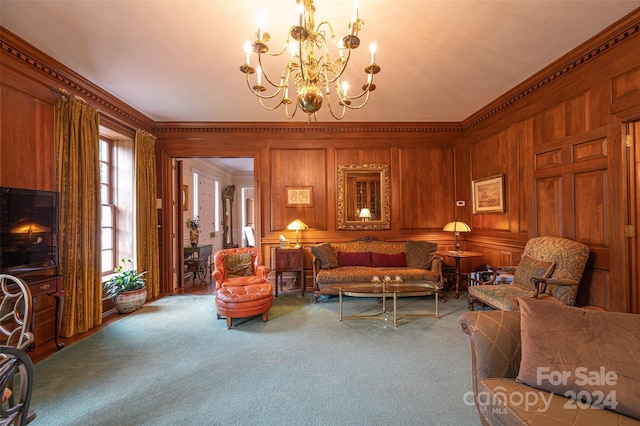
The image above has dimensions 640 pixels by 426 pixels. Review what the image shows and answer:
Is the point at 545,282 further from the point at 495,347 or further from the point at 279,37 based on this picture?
the point at 279,37

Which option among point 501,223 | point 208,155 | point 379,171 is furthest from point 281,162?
point 501,223

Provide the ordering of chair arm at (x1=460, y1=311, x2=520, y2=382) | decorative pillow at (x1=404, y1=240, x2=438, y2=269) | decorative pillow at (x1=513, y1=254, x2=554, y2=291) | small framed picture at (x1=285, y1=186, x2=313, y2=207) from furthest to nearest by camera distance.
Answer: small framed picture at (x1=285, y1=186, x2=313, y2=207) → decorative pillow at (x1=404, y1=240, x2=438, y2=269) → decorative pillow at (x1=513, y1=254, x2=554, y2=291) → chair arm at (x1=460, y1=311, x2=520, y2=382)

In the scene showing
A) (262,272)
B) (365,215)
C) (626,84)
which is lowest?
(262,272)

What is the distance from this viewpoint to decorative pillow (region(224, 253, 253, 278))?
412 cm

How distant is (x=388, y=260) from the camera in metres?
4.69

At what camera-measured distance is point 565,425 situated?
1.13 meters

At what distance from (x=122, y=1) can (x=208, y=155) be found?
299 centimetres

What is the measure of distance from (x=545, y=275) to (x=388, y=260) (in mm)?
2143

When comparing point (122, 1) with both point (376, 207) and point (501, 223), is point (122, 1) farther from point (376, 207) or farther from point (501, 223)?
point (501, 223)

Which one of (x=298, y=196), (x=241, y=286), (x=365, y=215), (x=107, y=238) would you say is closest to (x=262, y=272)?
(x=241, y=286)

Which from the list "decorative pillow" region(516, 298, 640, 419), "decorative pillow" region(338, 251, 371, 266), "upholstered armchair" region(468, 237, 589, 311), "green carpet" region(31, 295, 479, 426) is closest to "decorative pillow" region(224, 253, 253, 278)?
"green carpet" region(31, 295, 479, 426)

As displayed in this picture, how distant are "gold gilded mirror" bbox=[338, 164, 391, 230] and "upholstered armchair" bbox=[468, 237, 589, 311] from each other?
7.08 feet

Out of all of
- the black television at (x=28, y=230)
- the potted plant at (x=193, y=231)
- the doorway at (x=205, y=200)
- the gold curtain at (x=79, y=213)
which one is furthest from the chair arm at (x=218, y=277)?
the potted plant at (x=193, y=231)

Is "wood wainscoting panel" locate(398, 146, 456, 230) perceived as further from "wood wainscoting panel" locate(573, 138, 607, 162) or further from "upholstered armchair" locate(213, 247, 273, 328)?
"upholstered armchair" locate(213, 247, 273, 328)
